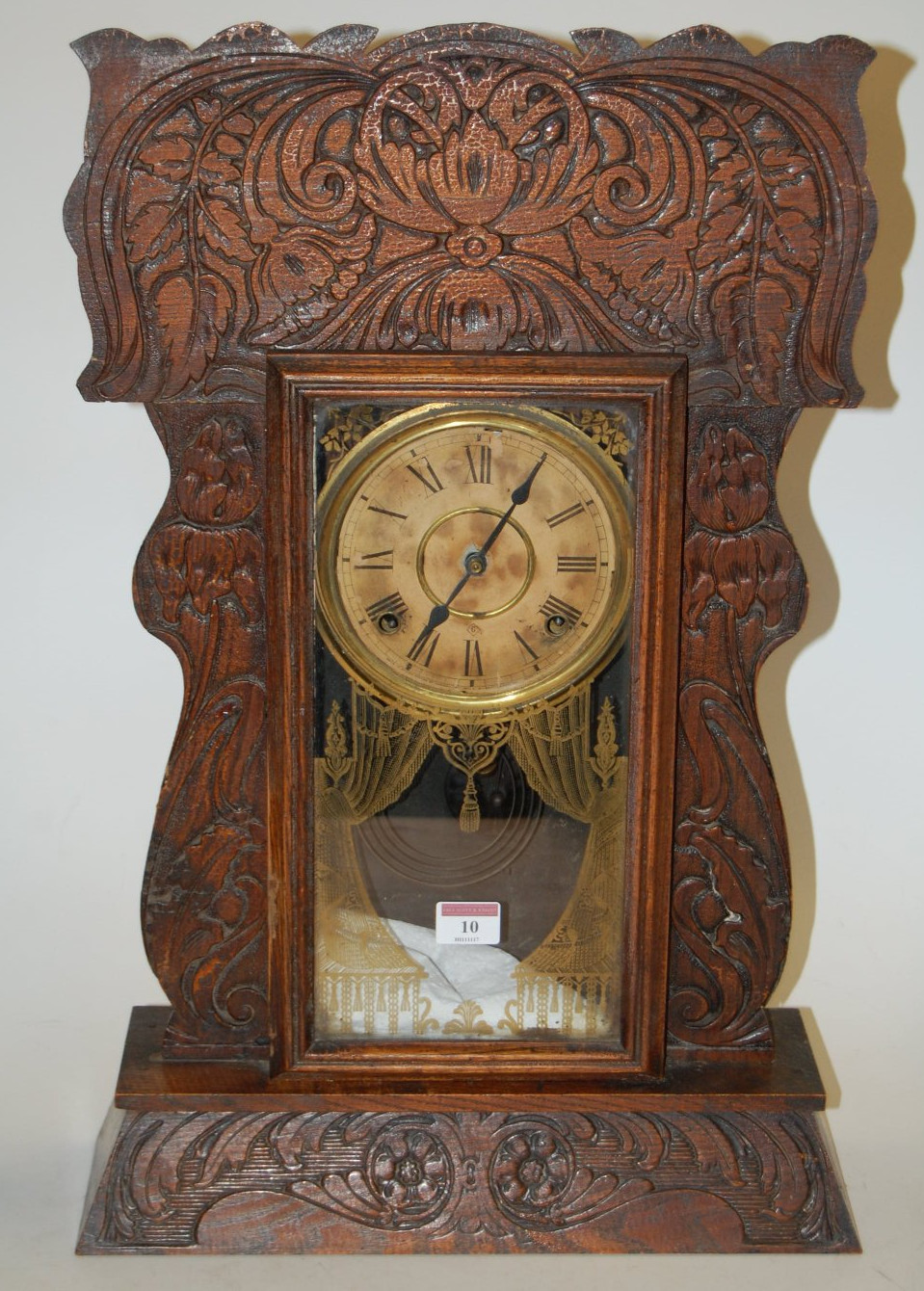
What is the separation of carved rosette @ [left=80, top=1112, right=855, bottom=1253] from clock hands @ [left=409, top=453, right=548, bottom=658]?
674 millimetres

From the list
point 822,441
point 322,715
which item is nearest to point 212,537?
point 322,715

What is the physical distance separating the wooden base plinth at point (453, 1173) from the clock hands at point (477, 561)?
650mm

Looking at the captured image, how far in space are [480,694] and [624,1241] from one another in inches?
30.9

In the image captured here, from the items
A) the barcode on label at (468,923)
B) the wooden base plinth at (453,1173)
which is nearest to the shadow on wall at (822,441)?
the wooden base plinth at (453,1173)

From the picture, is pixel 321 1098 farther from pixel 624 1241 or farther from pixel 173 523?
pixel 173 523

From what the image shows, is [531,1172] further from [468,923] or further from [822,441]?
[822,441]

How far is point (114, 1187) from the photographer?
2547mm

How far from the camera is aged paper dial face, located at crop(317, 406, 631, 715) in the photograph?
2.45 meters

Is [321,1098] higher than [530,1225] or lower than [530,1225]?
higher

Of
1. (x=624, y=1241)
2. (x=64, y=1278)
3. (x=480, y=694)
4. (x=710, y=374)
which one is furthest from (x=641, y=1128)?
(x=710, y=374)

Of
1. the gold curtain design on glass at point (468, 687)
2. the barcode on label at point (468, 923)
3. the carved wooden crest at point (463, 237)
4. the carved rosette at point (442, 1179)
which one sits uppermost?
the carved wooden crest at point (463, 237)

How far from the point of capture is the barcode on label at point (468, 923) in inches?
102

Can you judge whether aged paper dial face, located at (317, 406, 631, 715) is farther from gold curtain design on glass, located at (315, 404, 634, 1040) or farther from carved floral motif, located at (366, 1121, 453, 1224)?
carved floral motif, located at (366, 1121, 453, 1224)

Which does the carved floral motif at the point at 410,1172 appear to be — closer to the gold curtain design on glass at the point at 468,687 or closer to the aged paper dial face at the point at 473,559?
the gold curtain design on glass at the point at 468,687
